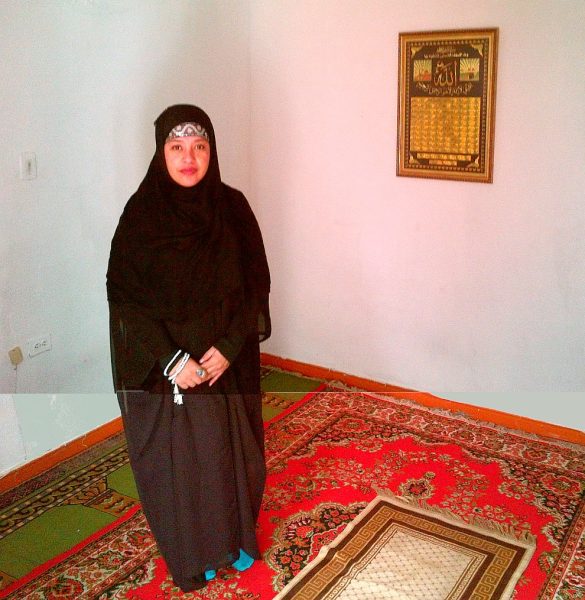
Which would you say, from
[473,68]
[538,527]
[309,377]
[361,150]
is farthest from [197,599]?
[473,68]

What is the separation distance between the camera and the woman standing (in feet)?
4.64

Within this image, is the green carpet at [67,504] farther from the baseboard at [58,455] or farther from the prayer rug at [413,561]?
the prayer rug at [413,561]

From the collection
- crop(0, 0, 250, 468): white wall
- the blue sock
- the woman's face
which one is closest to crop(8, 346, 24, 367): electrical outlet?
crop(0, 0, 250, 468): white wall

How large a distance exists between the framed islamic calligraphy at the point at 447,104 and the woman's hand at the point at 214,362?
1.69 ft

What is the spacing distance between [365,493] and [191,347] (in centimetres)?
75

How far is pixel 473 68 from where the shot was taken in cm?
133

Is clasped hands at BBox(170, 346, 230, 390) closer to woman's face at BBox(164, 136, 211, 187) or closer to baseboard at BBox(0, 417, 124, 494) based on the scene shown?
baseboard at BBox(0, 417, 124, 494)

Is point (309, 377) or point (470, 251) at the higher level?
point (470, 251)

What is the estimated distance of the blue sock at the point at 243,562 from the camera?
178 cm

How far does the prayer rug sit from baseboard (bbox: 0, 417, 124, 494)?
521 mm

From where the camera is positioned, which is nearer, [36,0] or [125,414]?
[36,0]

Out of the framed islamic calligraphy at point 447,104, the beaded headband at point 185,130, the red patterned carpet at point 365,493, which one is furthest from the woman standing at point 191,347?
the framed islamic calligraphy at point 447,104

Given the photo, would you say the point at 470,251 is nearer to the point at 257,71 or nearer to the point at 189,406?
the point at 257,71

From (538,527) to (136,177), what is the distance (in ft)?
4.23
